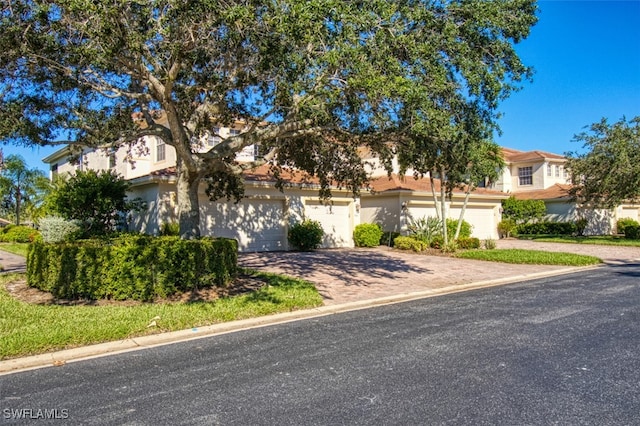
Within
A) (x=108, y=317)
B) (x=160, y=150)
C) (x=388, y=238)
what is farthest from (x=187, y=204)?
(x=388, y=238)

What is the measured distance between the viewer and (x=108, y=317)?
731cm

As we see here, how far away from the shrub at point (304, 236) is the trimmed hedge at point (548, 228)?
1982 cm

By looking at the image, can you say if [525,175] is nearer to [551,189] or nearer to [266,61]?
[551,189]

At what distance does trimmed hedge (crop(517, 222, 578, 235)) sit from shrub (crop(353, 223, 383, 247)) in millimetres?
15931

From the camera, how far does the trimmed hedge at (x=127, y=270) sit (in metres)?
8.52

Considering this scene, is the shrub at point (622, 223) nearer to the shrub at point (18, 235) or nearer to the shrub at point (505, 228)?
the shrub at point (505, 228)

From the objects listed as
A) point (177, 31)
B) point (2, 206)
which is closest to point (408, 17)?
point (177, 31)

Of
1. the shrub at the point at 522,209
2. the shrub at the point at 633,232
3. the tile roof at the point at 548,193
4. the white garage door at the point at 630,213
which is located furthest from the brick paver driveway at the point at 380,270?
the white garage door at the point at 630,213

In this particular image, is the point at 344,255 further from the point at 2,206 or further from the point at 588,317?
the point at 2,206

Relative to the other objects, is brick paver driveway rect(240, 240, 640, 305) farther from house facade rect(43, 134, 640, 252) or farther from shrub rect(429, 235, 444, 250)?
shrub rect(429, 235, 444, 250)

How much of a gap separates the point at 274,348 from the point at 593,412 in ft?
12.0

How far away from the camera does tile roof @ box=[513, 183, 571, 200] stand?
33.4 metres

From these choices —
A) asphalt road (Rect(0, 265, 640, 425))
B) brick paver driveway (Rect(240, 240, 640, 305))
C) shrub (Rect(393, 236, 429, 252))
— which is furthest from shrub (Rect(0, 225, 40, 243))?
asphalt road (Rect(0, 265, 640, 425))

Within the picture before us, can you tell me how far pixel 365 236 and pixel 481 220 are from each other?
957 centimetres
